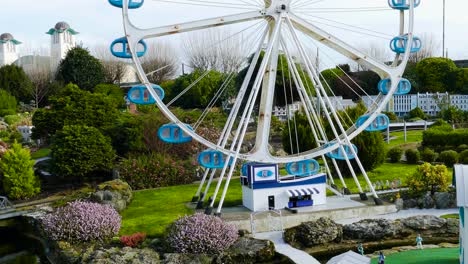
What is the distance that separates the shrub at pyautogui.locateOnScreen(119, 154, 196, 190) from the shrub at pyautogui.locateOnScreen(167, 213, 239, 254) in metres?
11.1

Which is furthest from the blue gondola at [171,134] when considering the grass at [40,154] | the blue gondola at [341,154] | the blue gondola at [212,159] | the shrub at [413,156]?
the grass at [40,154]

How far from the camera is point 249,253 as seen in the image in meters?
16.3

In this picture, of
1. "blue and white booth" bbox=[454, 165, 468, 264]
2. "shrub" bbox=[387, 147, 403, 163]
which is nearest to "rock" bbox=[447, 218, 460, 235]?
"blue and white booth" bbox=[454, 165, 468, 264]

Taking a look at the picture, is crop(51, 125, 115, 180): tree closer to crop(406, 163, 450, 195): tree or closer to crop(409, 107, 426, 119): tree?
crop(406, 163, 450, 195): tree

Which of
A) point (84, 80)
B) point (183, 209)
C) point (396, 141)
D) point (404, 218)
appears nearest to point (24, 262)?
point (183, 209)

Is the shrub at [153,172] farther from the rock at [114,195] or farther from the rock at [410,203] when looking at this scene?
the rock at [410,203]

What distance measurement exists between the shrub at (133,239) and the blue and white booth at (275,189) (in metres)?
4.91

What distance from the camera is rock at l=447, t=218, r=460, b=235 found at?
1816 centimetres

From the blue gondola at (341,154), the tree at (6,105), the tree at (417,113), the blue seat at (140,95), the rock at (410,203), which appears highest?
the blue seat at (140,95)

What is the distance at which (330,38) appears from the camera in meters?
21.0

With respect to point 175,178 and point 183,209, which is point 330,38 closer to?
point 183,209

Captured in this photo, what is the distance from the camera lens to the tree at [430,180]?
72.3 ft

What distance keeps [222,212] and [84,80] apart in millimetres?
39774

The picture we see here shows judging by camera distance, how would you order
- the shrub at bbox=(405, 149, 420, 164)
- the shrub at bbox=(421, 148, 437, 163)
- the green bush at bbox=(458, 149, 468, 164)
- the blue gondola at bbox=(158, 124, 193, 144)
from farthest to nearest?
the shrub at bbox=(421, 148, 437, 163) < the shrub at bbox=(405, 149, 420, 164) < the green bush at bbox=(458, 149, 468, 164) < the blue gondola at bbox=(158, 124, 193, 144)
